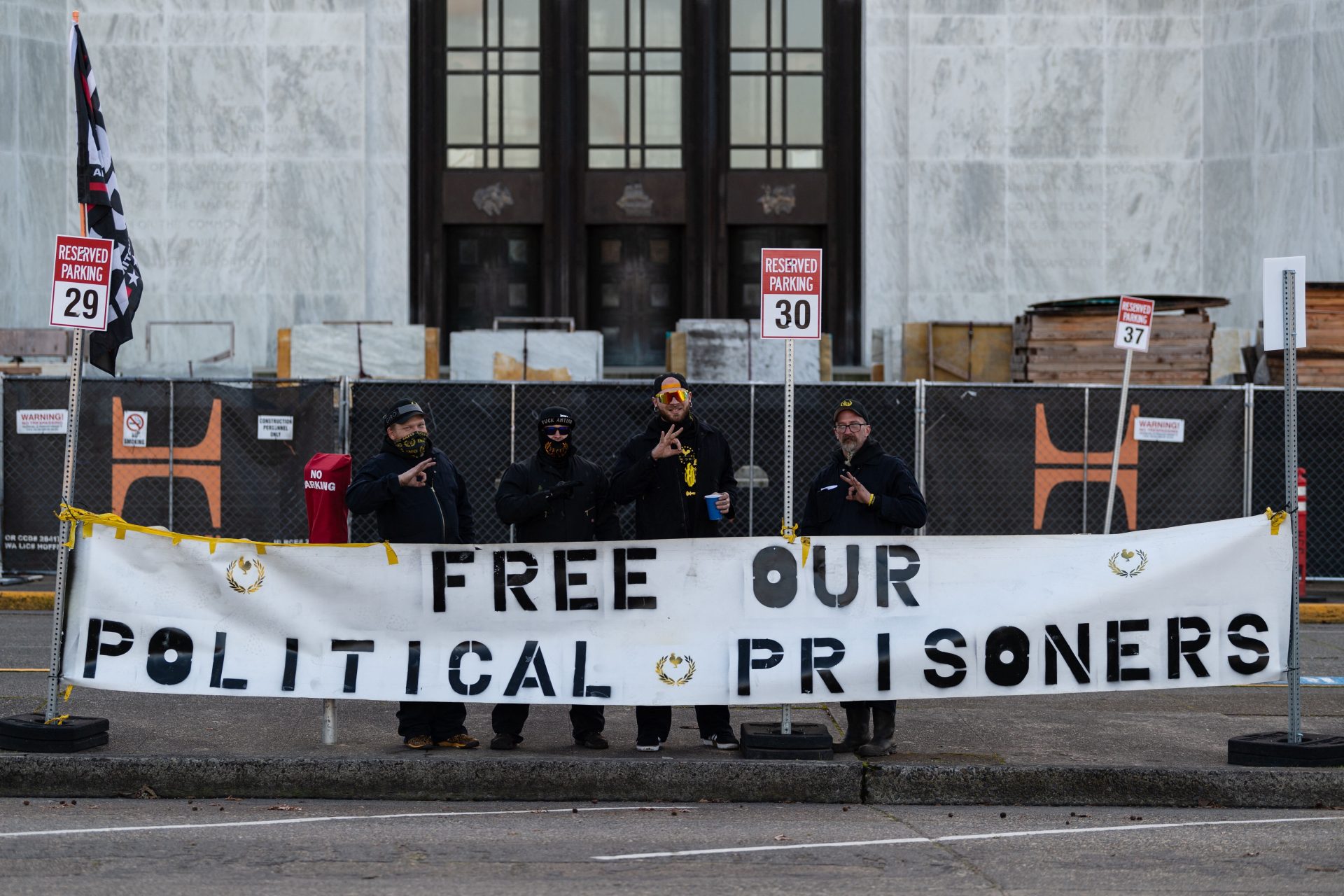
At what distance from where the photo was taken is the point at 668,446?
29.2 feet

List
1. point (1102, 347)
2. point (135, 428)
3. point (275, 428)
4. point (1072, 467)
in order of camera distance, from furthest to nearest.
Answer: point (1102, 347)
point (1072, 467)
point (135, 428)
point (275, 428)

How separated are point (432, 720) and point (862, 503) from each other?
2.52m

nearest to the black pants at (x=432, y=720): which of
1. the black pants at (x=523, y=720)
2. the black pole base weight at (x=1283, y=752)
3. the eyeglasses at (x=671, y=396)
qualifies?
the black pants at (x=523, y=720)

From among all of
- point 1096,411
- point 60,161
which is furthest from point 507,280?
point 1096,411

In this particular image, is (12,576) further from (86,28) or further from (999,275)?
(999,275)

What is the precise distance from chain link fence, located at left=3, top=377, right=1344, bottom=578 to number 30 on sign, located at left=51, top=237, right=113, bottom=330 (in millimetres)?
7689

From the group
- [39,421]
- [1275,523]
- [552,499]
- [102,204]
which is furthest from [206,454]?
[1275,523]

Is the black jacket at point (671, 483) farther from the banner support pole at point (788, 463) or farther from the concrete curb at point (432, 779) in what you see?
the concrete curb at point (432, 779)

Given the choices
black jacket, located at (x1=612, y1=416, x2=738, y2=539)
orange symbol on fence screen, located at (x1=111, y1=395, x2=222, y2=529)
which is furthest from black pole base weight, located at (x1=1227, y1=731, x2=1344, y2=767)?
orange symbol on fence screen, located at (x1=111, y1=395, x2=222, y2=529)

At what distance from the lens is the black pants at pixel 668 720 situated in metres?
8.88

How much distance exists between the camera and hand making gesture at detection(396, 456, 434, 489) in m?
8.80

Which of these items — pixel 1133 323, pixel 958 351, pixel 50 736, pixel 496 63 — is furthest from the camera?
pixel 496 63

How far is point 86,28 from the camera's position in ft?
80.4

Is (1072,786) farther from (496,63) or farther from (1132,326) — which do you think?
(496,63)
